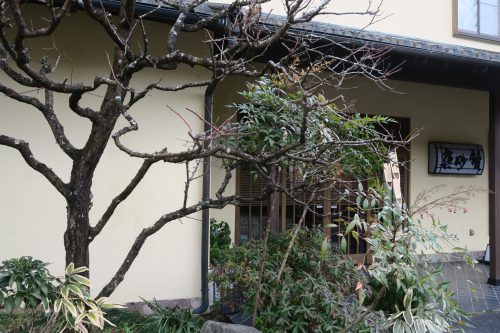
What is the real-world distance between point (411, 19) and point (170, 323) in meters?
6.84

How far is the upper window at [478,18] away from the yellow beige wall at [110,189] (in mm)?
5739

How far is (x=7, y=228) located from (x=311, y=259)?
3.29 meters

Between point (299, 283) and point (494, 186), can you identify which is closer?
point (299, 283)

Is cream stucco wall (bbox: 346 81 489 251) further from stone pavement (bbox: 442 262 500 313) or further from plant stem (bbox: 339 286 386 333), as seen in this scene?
plant stem (bbox: 339 286 386 333)

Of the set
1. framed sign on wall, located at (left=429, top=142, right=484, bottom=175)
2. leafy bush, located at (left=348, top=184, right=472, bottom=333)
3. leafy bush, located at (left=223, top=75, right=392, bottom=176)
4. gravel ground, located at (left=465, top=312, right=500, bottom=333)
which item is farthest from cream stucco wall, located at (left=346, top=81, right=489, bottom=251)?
leafy bush, located at (left=348, top=184, right=472, bottom=333)

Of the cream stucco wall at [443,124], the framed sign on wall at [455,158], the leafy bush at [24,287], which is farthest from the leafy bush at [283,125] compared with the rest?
the framed sign on wall at [455,158]

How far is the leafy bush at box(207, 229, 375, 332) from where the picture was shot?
167 inches

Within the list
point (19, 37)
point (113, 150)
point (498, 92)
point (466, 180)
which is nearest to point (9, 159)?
point (113, 150)

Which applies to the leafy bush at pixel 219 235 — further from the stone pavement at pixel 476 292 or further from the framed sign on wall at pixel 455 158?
the framed sign on wall at pixel 455 158

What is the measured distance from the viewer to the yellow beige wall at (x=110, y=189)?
5.29 metres

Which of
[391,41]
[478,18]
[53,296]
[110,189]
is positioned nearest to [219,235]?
[110,189]

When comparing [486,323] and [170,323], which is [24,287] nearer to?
[170,323]

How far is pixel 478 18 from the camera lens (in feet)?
30.3

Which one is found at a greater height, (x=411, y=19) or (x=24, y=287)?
Result: (x=411, y=19)
